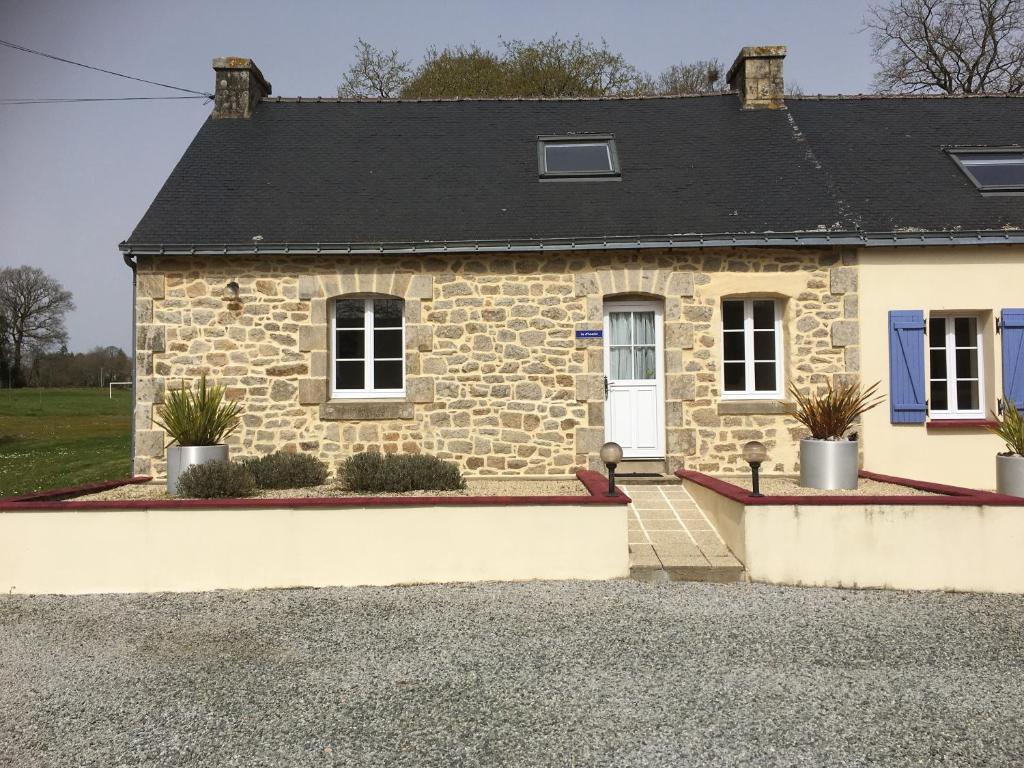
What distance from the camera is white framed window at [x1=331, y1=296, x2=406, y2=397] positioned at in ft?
26.9

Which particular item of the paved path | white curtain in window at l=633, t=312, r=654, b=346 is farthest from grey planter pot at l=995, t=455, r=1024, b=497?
white curtain in window at l=633, t=312, r=654, b=346

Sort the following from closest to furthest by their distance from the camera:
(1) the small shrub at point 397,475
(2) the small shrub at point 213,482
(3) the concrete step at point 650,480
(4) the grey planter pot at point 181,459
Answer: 1. (2) the small shrub at point 213,482
2. (1) the small shrub at point 397,475
3. (4) the grey planter pot at point 181,459
4. (3) the concrete step at point 650,480

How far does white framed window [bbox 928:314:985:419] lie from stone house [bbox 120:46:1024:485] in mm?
24

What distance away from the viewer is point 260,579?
487cm

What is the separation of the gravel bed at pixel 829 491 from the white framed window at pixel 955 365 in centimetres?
218

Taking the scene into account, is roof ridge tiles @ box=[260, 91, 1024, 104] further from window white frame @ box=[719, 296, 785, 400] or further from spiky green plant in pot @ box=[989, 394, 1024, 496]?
spiky green plant in pot @ box=[989, 394, 1024, 496]

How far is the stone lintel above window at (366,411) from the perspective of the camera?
792 centimetres

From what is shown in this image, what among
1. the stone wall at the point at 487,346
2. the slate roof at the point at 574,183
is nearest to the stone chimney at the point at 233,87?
the slate roof at the point at 574,183

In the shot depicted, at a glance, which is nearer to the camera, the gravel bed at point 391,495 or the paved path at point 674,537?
the paved path at point 674,537

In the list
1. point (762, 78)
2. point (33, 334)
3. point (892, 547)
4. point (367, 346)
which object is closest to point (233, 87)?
point (367, 346)

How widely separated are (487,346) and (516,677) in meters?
5.00

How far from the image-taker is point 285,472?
6.48 meters

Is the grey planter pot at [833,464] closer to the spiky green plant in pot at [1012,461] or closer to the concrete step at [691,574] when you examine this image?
the spiky green plant in pot at [1012,461]

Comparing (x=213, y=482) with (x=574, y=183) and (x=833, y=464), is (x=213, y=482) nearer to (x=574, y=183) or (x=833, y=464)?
(x=833, y=464)
